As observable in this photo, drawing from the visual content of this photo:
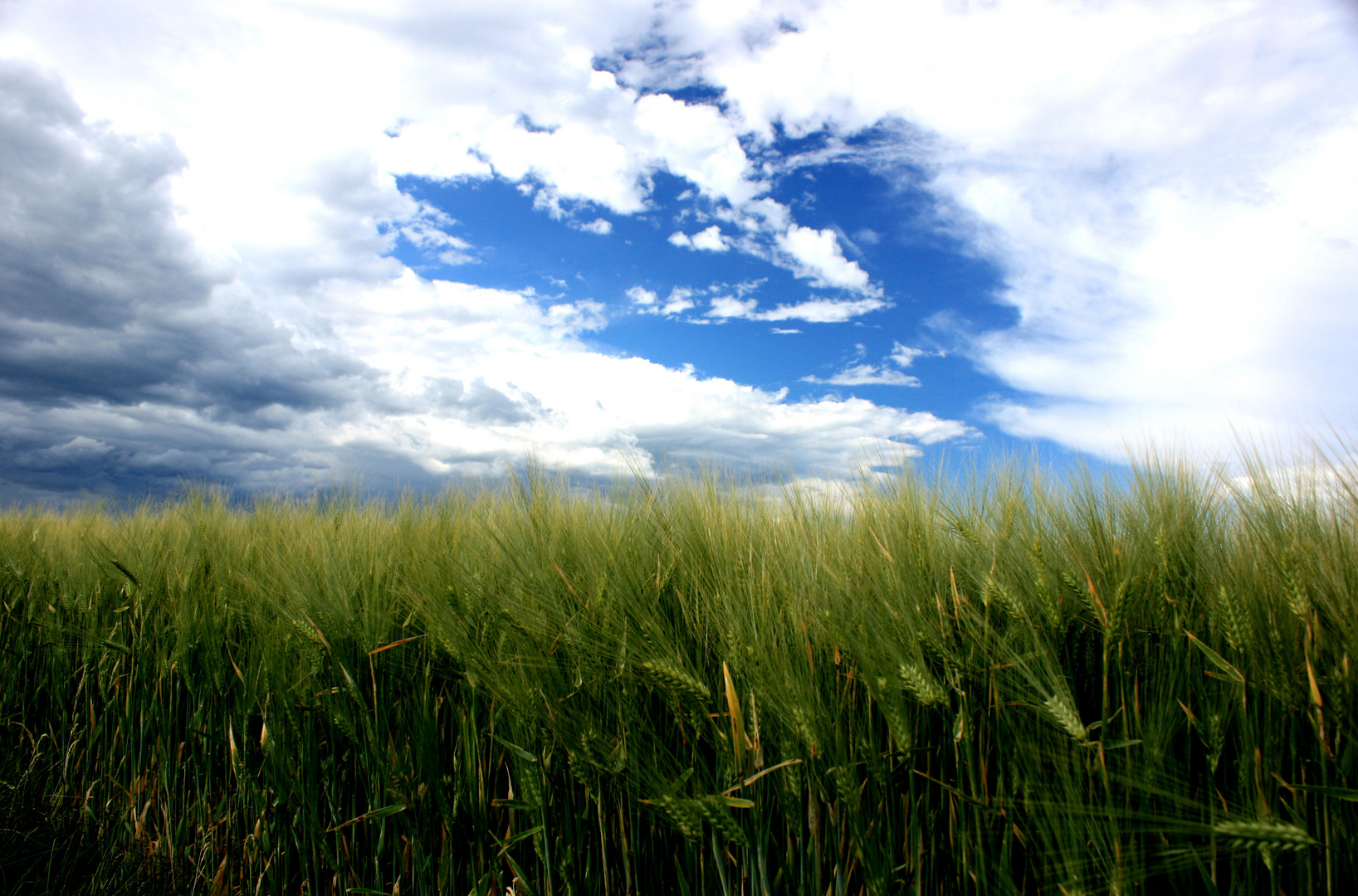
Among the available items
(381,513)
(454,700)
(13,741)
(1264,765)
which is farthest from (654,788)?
(13,741)

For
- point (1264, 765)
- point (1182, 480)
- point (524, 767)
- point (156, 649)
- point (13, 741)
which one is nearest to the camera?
point (1264, 765)

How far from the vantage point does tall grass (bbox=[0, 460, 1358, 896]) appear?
1184mm

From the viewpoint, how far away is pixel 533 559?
6.22ft

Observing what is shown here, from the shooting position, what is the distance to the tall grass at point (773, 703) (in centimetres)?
118

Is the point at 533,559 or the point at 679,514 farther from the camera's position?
the point at 679,514

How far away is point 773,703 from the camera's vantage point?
4.34 ft

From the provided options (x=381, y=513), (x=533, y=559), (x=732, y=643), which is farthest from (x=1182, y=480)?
(x=381, y=513)

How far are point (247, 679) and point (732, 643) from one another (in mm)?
1912

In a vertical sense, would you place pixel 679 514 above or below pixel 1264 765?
above

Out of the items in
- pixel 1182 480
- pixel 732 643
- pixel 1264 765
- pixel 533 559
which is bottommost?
pixel 1264 765

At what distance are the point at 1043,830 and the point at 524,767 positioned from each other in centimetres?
115

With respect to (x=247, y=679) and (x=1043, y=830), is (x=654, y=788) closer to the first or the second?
(x=1043, y=830)

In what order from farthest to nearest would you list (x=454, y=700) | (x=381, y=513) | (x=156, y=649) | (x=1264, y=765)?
(x=381, y=513)
(x=156, y=649)
(x=454, y=700)
(x=1264, y=765)

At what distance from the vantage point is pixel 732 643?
1.42 m
